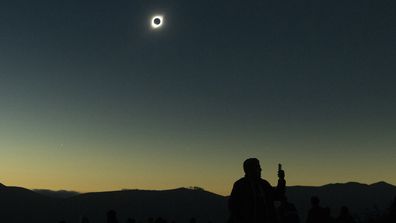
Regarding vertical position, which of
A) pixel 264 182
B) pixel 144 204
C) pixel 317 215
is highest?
pixel 144 204

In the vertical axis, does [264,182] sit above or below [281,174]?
below

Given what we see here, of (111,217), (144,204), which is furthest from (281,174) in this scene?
(144,204)

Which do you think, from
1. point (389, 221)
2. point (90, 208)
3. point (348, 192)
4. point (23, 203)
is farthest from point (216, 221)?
point (389, 221)

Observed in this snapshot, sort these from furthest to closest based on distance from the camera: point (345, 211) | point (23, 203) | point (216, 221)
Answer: point (23, 203)
point (216, 221)
point (345, 211)

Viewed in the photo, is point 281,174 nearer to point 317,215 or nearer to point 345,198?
point 317,215

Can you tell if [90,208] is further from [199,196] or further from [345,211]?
[345,211]

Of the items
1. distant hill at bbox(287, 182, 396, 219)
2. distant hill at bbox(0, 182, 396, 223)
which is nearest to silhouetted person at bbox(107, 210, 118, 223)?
distant hill at bbox(0, 182, 396, 223)

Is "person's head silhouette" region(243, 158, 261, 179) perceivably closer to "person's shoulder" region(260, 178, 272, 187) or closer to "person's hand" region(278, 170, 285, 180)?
"person's shoulder" region(260, 178, 272, 187)
